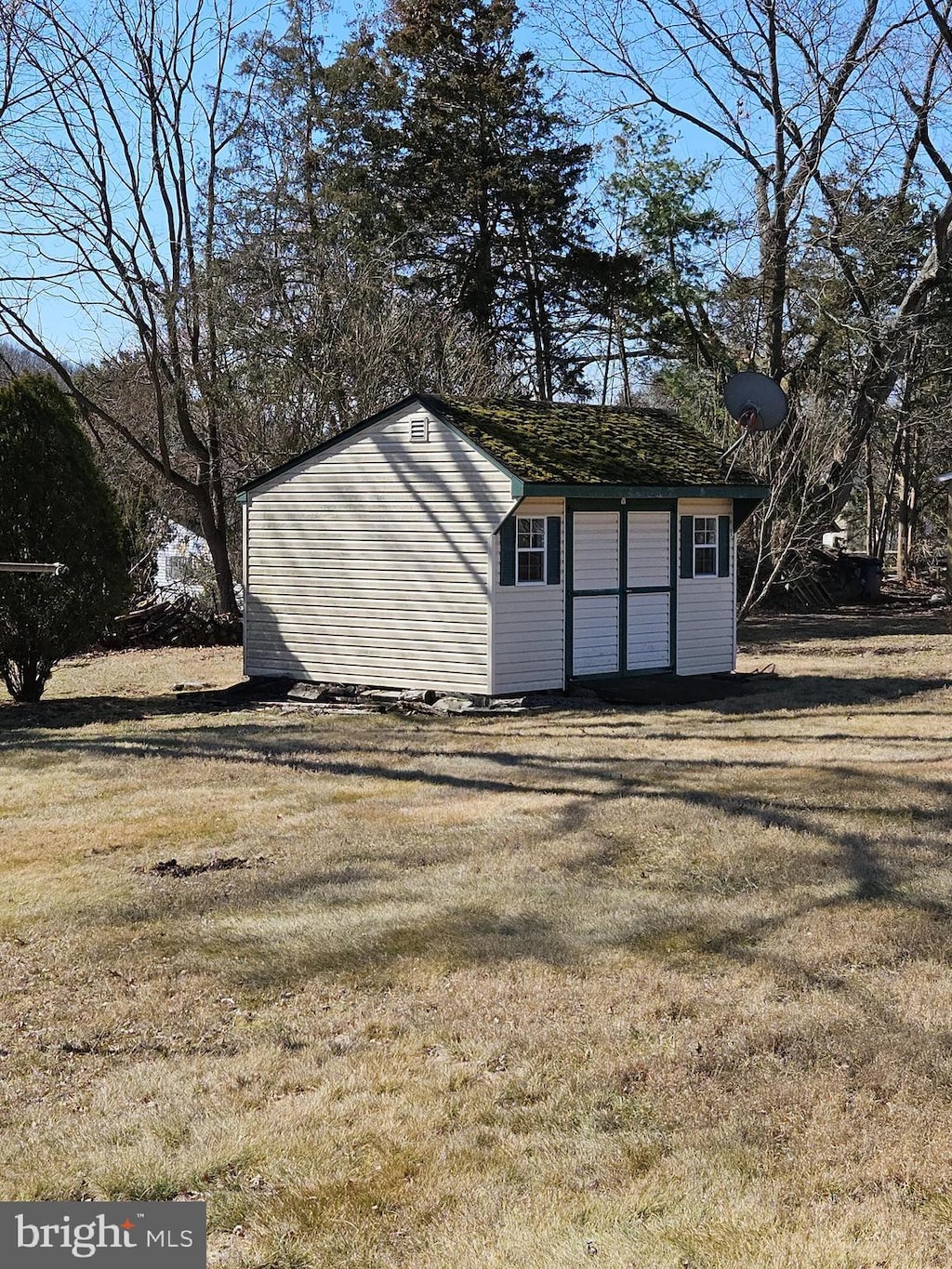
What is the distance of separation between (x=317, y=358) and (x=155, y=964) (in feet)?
67.4

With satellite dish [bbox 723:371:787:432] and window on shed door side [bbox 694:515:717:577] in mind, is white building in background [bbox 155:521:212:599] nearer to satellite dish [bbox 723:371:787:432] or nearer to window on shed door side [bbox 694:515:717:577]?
window on shed door side [bbox 694:515:717:577]

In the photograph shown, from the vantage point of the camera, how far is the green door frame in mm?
16406

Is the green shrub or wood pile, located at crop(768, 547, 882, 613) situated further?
wood pile, located at crop(768, 547, 882, 613)

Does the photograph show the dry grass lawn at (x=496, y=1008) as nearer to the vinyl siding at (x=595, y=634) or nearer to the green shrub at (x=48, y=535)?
the vinyl siding at (x=595, y=634)

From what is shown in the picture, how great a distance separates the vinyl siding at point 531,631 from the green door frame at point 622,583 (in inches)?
3.2

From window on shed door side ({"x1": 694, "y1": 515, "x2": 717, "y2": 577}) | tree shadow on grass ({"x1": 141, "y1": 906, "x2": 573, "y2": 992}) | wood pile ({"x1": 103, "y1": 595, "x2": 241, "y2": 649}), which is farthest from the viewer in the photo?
wood pile ({"x1": 103, "y1": 595, "x2": 241, "y2": 649})

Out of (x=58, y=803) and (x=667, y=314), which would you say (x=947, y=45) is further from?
(x=58, y=803)

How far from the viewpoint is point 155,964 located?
646 cm

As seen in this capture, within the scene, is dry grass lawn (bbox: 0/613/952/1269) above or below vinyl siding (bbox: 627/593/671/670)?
below

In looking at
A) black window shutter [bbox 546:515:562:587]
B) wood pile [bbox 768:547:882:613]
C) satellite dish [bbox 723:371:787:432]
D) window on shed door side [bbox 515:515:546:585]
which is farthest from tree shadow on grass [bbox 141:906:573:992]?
wood pile [bbox 768:547:882:613]

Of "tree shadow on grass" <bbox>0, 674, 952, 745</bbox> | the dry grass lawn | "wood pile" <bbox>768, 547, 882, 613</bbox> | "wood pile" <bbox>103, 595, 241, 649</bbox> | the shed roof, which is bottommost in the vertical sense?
the dry grass lawn

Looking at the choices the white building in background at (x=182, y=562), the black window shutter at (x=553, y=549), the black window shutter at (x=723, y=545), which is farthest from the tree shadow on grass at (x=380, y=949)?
the white building in background at (x=182, y=562)

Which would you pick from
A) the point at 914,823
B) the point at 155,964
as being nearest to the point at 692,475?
the point at 914,823

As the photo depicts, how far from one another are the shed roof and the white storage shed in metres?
0.03
